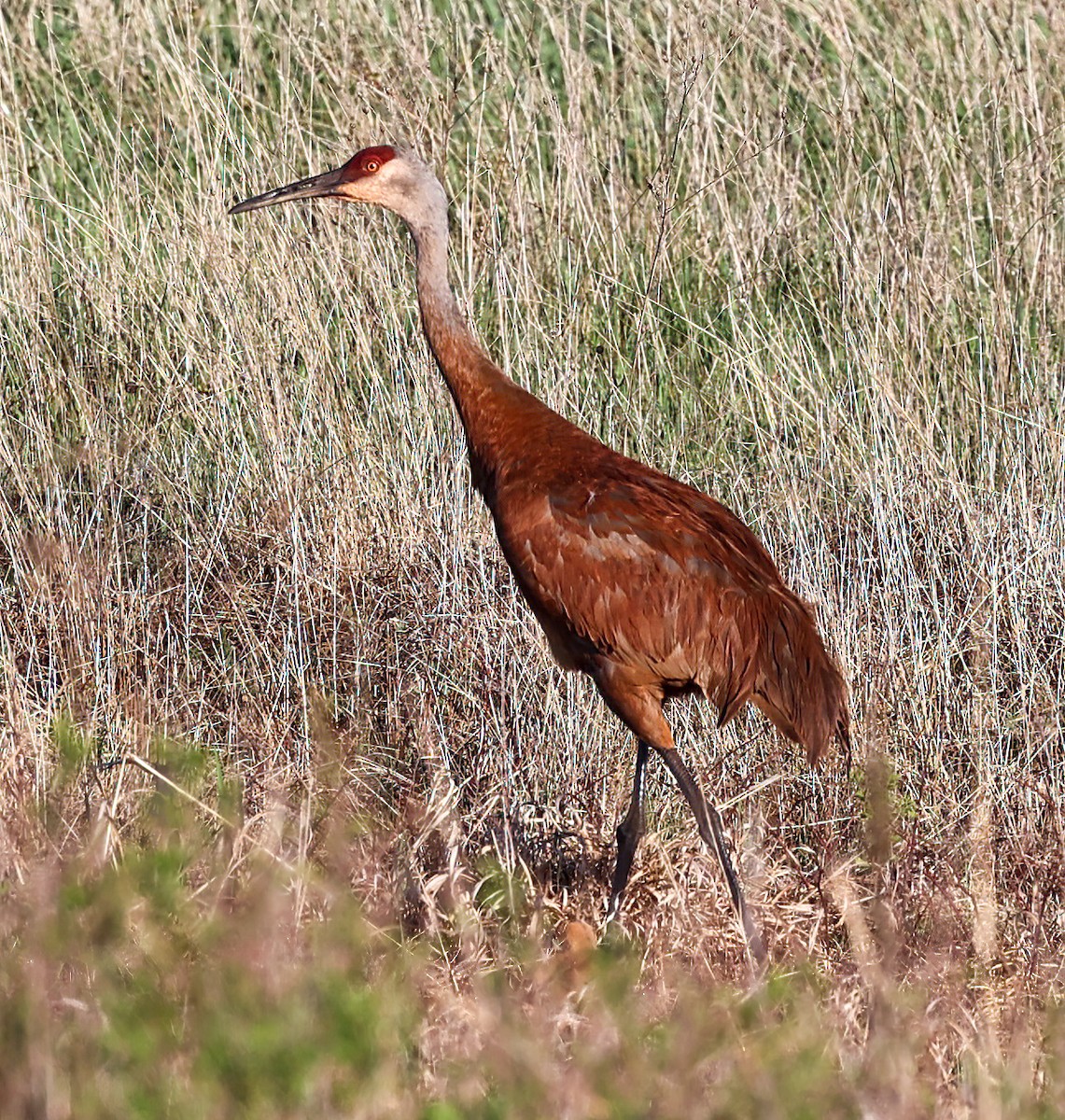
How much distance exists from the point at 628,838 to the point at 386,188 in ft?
5.91

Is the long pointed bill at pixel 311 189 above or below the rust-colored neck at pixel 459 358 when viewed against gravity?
above

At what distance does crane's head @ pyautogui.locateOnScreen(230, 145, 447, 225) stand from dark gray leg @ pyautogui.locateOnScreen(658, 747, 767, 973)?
5.17 ft

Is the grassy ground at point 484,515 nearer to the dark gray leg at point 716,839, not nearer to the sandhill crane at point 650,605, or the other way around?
the dark gray leg at point 716,839

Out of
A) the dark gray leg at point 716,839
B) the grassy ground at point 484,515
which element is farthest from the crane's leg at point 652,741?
the grassy ground at point 484,515

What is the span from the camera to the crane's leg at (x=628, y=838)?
392 cm

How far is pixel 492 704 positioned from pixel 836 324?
200 centimetres

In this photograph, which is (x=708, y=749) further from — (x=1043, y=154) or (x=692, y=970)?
(x=1043, y=154)

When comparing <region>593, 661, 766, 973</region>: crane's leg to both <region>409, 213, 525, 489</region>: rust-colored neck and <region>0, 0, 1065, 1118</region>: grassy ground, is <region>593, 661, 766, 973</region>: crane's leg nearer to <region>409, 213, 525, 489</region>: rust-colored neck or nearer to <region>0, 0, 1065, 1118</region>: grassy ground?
<region>0, 0, 1065, 1118</region>: grassy ground

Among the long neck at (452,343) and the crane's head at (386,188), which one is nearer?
the long neck at (452,343)

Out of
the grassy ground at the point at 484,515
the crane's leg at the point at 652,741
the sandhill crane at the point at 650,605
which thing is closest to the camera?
the grassy ground at the point at 484,515

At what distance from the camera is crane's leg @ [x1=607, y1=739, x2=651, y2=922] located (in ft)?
12.9

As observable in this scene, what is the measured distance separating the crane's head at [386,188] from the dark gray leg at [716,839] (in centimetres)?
158

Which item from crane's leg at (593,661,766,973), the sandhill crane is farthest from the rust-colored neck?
crane's leg at (593,661,766,973)

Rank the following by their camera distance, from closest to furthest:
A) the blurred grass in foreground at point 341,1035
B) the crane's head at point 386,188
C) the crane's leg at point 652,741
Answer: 1. the blurred grass in foreground at point 341,1035
2. the crane's leg at point 652,741
3. the crane's head at point 386,188
